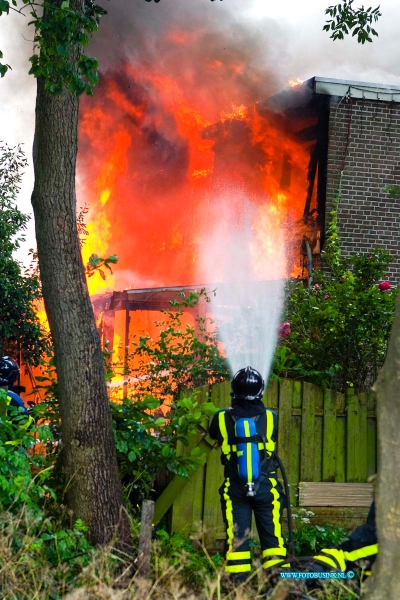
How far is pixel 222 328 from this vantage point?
8477 millimetres

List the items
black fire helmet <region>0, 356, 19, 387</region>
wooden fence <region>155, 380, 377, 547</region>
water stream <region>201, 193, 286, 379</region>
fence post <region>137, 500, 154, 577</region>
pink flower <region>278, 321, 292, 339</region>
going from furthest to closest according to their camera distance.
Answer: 1. water stream <region>201, 193, 286, 379</region>
2. pink flower <region>278, 321, 292, 339</region>
3. black fire helmet <region>0, 356, 19, 387</region>
4. wooden fence <region>155, 380, 377, 547</region>
5. fence post <region>137, 500, 154, 577</region>

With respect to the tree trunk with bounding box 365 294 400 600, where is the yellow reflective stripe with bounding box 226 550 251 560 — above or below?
below

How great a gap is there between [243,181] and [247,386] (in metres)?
8.23

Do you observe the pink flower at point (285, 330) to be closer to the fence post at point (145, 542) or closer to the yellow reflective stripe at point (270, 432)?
the yellow reflective stripe at point (270, 432)

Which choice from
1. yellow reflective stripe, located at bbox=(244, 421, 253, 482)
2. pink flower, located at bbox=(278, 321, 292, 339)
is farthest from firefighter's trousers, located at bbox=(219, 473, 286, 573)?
pink flower, located at bbox=(278, 321, 292, 339)

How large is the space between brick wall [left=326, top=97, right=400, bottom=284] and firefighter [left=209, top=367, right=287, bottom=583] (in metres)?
6.86

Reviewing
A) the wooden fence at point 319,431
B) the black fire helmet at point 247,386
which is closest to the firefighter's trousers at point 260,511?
the black fire helmet at point 247,386

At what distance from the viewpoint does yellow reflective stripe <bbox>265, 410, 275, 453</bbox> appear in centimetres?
592

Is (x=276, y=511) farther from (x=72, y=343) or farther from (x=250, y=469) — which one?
(x=72, y=343)

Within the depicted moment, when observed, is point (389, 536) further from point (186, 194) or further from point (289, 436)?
point (186, 194)

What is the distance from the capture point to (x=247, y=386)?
6.03 metres

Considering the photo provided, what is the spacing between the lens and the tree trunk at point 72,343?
5.85 m

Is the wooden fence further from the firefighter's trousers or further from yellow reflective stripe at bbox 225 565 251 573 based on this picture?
yellow reflective stripe at bbox 225 565 251 573

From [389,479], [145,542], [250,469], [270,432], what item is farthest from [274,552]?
[389,479]
